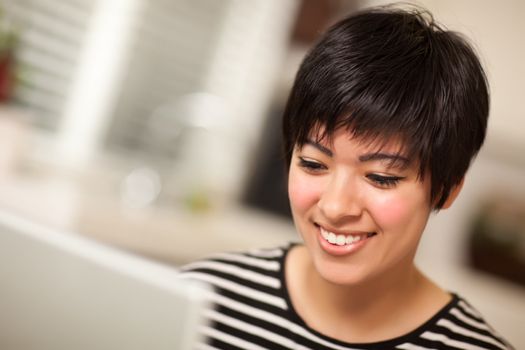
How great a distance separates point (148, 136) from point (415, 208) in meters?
2.15

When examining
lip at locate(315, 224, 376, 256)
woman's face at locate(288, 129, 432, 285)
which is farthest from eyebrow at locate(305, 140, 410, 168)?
lip at locate(315, 224, 376, 256)

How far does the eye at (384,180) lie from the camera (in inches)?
32.3

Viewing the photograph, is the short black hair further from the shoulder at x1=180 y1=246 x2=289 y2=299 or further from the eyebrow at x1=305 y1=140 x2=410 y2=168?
the shoulder at x1=180 y1=246 x2=289 y2=299

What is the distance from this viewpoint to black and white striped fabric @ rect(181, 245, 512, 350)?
0.93 meters

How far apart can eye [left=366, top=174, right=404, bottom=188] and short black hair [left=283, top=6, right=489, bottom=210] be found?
4cm

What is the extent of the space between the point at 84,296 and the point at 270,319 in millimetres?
524

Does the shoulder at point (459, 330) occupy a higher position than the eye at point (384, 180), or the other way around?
the eye at point (384, 180)

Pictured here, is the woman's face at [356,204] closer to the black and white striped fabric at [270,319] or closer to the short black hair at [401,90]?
the short black hair at [401,90]

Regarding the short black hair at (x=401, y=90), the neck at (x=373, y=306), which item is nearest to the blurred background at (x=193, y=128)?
the neck at (x=373, y=306)

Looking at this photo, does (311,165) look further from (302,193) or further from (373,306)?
(373,306)

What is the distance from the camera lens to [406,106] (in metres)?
0.81

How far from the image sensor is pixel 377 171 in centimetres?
81

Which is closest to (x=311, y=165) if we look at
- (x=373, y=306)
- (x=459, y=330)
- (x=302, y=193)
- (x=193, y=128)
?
(x=302, y=193)

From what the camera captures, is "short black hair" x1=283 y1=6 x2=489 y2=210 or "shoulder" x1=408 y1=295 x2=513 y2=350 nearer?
"short black hair" x1=283 y1=6 x2=489 y2=210
